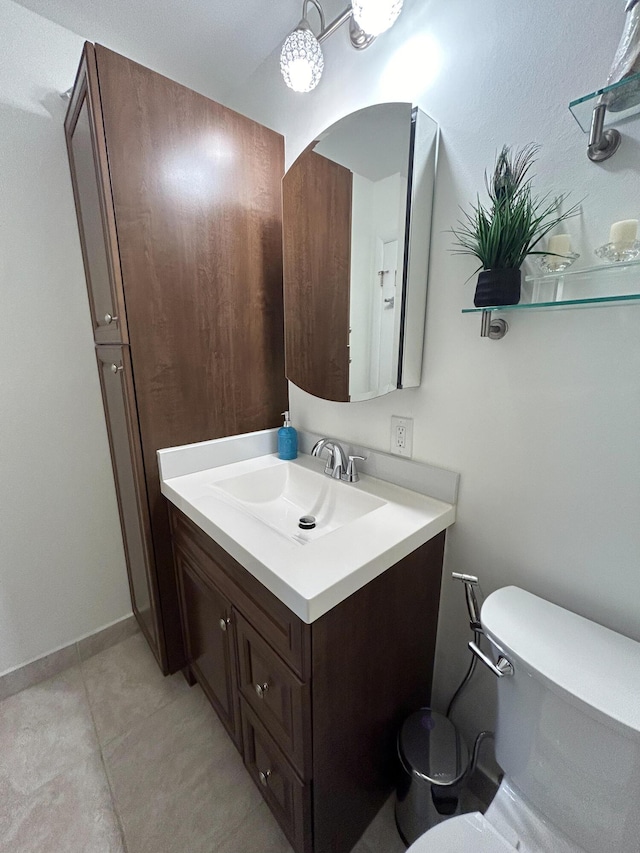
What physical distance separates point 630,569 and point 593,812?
0.42 meters

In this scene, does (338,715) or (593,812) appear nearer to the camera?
(593,812)

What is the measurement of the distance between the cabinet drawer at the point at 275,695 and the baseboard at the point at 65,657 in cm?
99

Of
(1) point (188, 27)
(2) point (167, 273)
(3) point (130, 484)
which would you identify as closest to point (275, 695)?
(3) point (130, 484)

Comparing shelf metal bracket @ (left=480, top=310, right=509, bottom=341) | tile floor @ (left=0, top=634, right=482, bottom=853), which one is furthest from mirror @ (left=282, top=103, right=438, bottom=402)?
tile floor @ (left=0, top=634, right=482, bottom=853)

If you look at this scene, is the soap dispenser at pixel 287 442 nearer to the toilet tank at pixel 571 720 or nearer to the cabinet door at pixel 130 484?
the cabinet door at pixel 130 484

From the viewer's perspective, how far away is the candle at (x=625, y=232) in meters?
0.60

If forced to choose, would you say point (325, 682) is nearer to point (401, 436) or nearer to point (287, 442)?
point (401, 436)

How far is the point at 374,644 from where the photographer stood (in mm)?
834

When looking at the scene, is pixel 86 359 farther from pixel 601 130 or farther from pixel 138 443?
pixel 601 130

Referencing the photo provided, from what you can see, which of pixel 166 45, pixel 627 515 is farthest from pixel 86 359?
pixel 627 515

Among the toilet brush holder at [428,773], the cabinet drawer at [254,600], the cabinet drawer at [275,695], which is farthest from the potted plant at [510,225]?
the toilet brush holder at [428,773]

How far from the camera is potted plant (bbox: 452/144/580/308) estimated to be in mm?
702

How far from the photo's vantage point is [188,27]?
116 cm

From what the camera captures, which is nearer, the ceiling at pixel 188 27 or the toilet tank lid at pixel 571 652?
the toilet tank lid at pixel 571 652
